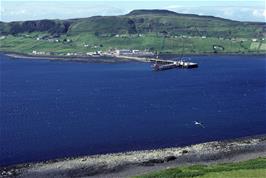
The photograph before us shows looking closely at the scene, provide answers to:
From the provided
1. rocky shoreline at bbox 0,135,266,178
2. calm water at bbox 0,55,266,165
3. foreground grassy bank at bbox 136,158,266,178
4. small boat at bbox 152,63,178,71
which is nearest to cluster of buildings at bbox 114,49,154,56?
small boat at bbox 152,63,178,71

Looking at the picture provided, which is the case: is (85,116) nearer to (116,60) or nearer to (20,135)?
(20,135)

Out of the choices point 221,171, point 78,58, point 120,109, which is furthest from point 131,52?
point 221,171

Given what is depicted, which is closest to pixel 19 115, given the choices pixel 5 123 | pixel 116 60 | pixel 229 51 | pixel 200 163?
pixel 5 123

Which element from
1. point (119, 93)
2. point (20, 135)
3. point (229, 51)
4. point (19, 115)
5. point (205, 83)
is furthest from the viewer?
point (229, 51)

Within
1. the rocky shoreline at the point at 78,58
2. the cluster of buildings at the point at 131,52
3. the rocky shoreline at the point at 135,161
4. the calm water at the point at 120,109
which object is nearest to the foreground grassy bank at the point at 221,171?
the rocky shoreline at the point at 135,161

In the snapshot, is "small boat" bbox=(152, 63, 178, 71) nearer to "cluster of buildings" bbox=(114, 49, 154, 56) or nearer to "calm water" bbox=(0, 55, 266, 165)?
"calm water" bbox=(0, 55, 266, 165)

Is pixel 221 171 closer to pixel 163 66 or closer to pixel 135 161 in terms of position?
pixel 135 161

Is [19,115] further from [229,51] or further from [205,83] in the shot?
[229,51]

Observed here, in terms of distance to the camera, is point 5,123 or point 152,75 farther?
point 152,75

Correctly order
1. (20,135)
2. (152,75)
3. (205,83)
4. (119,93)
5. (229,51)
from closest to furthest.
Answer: (20,135)
(119,93)
(205,83)
(152,75)
(229,51)
